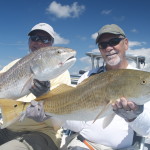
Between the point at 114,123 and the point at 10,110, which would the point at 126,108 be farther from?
the point at 10,110

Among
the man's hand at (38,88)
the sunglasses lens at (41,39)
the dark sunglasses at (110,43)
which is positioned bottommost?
the man's hand at (38,88)

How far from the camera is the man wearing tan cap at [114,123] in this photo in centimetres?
364

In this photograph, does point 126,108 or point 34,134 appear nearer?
point 126,108

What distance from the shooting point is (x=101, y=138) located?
4.44 meters

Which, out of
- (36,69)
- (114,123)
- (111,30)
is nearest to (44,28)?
(111,30)

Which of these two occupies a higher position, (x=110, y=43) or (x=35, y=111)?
(x=110, y=43)

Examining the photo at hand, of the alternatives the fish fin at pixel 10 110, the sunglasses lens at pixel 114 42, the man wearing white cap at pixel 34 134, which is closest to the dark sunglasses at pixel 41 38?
the man wearing white cap at pixel 34 134

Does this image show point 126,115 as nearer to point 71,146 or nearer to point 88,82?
point 88,82

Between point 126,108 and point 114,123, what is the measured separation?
1073 millimetres

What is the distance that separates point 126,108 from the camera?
3.40m

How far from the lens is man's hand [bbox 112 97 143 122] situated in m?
3.32

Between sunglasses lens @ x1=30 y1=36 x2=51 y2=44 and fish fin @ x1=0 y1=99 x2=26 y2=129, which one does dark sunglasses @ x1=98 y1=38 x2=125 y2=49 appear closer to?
sunglasses lens @ x1=30 y1=36 x2=51 y2=44

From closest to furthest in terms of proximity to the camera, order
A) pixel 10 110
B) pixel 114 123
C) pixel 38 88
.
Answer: pixel 10 110 < pixel 38 88 < pixel 114 123

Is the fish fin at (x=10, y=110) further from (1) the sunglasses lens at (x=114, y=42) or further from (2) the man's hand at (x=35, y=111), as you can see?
(1) the sunglasses lens at (x=114, y=42)
